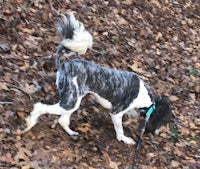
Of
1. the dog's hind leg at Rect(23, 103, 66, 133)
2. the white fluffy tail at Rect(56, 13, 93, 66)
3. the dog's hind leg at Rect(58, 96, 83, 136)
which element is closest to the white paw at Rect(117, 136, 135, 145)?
the dog's hind leg at Rect(58, 96, 83, 136)

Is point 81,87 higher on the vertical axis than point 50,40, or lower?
higher

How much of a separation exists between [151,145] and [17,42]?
2348 millimetres

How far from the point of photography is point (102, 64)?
651 centimetres

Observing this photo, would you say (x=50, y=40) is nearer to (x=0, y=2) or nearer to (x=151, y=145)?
(x=0, y=2)

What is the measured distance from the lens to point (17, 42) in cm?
599

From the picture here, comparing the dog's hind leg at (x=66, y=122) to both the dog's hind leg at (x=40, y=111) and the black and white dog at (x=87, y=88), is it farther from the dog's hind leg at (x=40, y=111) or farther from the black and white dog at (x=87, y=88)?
the dog's hind leg at (x=40, y=111)

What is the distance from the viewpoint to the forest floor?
15.3 feet

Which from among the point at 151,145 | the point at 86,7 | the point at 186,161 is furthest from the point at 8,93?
the point at 86,7

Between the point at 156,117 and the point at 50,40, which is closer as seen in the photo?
the point at 156,117

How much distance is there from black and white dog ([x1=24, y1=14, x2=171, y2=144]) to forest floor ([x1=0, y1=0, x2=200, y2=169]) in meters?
0.24

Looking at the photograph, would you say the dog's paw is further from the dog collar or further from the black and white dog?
the dog collar

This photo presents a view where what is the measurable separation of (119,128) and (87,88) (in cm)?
79

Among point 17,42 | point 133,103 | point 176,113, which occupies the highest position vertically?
point 133,103

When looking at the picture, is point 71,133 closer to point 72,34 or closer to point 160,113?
point 160,113
